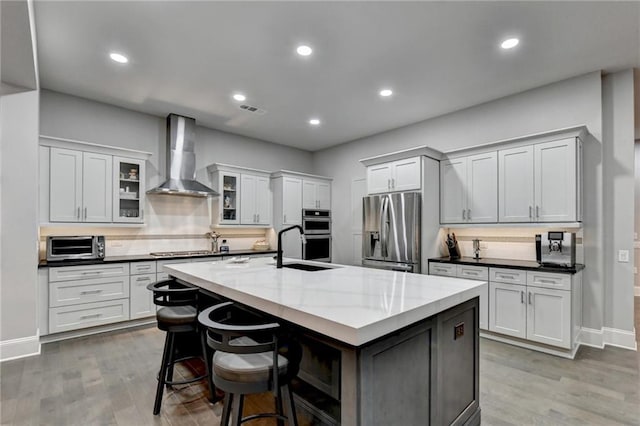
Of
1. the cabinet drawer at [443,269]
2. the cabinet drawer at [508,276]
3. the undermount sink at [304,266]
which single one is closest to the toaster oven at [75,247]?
the undermount sink at [304,266]

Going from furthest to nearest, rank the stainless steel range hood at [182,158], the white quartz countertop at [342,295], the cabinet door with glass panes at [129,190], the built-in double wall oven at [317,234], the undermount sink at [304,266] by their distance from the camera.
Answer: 1. the built-in double wall oven at [317,234]
2. the stainless steel range hood at [182,158]
3. the cabinet door with glass panes at [129,190]
4. the undermount sink at [304,266]
5. the white quartz countertop at [342,295]

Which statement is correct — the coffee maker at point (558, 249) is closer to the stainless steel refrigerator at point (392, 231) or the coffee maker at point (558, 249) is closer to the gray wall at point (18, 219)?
the stainless steel refrigerator at point (392, 231)

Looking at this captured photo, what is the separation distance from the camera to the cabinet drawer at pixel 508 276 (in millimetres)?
3488

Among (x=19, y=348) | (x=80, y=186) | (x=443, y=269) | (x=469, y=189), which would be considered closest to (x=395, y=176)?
(x=469, y=189)

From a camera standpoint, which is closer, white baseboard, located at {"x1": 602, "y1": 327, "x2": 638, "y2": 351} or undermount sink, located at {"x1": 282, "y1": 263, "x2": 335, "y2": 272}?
undermount sink, located at {"x1": 282, "y1": 263, "x2": 335, "y2": 272}

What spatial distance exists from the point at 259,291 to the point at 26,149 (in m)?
3.29

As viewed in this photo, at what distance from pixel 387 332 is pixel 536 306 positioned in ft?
9.64

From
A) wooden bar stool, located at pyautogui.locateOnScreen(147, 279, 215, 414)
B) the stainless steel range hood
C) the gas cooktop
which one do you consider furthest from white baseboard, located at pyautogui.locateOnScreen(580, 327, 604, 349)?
the stainless steel range hood

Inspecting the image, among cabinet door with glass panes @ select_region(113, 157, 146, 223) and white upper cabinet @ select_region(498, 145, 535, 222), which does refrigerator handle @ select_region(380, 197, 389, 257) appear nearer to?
white upper cabinet @ select_region(498, 145, 535, 222)

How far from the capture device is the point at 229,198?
5.54m

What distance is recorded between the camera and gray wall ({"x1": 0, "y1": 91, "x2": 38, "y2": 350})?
3201 mm

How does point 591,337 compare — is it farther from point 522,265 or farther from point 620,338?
point 522,265

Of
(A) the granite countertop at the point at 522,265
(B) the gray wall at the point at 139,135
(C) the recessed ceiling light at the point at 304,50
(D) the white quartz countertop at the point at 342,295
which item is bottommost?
(A) the granite countertop at the point at 522,265

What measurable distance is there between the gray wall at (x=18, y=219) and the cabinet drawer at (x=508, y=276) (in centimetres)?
505
